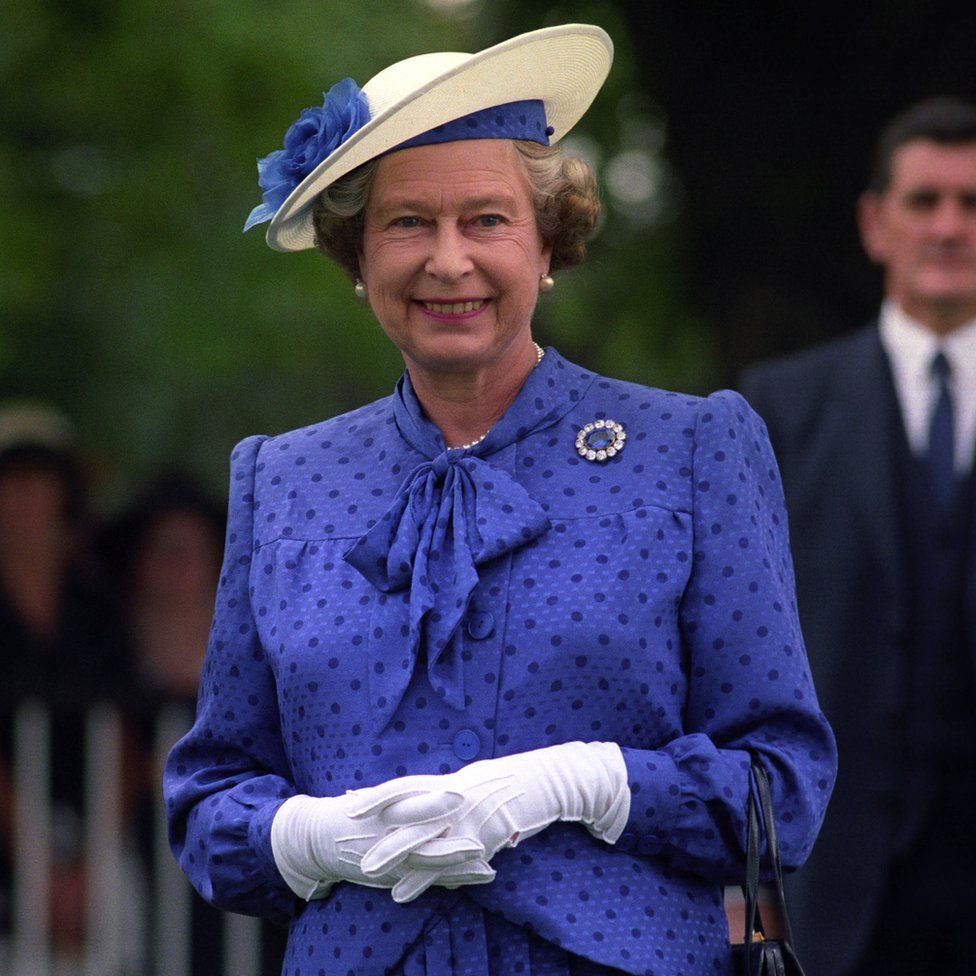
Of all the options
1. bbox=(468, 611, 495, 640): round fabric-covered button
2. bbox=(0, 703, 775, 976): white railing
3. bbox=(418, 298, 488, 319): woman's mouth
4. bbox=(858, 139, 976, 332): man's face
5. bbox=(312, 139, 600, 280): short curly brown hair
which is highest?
bbox=(858, 139, 976, 332): man's face

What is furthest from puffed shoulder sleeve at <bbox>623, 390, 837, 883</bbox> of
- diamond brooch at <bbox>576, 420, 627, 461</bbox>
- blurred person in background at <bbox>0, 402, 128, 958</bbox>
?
blurred person in background at <bbox>0, 402, 128, 958</bbox>

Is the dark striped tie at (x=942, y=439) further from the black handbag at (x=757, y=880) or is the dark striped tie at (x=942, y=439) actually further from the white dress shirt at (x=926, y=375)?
the black handbag at (x=757, y=880)

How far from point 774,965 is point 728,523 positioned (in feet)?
1.85

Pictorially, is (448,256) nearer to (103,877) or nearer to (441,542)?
(441,542)

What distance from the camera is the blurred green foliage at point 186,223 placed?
29.7 ft

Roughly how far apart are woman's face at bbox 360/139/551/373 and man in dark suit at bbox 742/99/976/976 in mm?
1989

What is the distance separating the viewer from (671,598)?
9.65 ft

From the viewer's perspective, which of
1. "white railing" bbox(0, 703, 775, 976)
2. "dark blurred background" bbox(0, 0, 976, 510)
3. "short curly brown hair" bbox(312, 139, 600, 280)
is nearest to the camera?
"short curly brown hair" bbox(312, 139, 600, 280)

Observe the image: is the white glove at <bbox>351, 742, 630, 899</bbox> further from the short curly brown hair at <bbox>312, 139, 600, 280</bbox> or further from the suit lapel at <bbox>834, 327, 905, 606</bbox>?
the suit lapel at <bbox>834, 327, 905, 606</bbox>

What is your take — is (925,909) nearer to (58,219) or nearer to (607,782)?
(607,782)

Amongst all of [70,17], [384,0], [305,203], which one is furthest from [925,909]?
[384,0]

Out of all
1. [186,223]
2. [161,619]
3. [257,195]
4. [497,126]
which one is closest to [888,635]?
[497,126]

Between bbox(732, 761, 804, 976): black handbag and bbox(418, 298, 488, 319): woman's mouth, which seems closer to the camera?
bbox(732, 761, 804, 976): black handbag

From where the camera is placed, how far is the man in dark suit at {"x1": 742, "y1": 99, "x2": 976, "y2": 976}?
15.7ft
